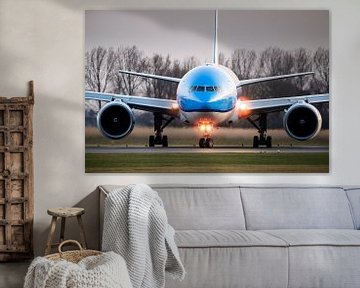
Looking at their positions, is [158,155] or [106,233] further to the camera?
[158,155]

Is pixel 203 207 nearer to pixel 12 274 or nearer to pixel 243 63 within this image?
pixel 243 63

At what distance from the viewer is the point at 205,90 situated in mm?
4922

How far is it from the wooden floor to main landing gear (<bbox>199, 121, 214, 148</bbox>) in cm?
179

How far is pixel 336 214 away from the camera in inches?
185

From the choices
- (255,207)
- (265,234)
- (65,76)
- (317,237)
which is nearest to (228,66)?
(255,207)

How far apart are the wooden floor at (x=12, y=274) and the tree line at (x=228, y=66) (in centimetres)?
159

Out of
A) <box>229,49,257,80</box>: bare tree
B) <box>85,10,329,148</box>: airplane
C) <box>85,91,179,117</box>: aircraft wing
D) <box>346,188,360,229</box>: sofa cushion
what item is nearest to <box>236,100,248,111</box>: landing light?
<box>85,10,329,148</box>: airplane

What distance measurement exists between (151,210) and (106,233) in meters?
0.33

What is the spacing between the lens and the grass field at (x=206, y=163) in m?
4.93

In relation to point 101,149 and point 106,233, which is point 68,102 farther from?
point 106,233

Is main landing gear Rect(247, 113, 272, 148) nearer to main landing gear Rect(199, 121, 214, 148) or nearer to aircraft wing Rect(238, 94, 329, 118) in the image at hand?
aircraft wing Rect(238, 94, 329, 118)

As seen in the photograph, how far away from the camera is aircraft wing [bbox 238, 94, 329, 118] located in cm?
499

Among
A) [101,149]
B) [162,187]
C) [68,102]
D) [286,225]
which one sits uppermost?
[68,102]

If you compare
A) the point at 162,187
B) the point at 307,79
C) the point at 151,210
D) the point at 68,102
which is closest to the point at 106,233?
the point at 151,210
